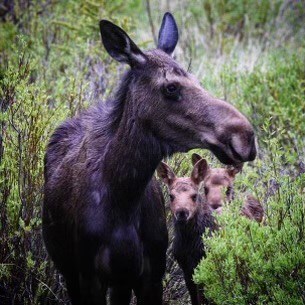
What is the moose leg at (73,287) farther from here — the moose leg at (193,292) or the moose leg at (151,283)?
the moose leg at (193,292)

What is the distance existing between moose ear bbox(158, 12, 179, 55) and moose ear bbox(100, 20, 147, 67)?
0.54 metres

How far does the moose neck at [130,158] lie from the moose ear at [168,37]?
56 cm

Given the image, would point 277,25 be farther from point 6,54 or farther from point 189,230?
point 189,230

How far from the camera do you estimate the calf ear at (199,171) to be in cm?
638

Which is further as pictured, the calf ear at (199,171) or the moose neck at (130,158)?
the calf ear at (199,171)

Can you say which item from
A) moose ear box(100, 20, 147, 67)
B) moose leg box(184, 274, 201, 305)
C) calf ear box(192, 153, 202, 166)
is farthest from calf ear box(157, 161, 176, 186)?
moose ear box(100, 20, 147, 67)

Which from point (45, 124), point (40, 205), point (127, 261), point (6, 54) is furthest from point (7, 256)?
point (6, 54)

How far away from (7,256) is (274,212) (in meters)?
2.18

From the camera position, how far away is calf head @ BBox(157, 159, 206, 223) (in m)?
6.14

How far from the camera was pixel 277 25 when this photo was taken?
15336mm

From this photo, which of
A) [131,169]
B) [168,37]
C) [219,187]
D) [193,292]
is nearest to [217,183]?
[219,187]

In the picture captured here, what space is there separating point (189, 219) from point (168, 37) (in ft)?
6.23

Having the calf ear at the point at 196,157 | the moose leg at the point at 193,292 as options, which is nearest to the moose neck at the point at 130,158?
the moose leg at the point at 193,292

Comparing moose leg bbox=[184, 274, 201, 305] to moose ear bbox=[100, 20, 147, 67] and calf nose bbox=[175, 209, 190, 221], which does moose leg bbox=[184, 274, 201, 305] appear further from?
moose ear bbox=[100, 20, 147, 67]
